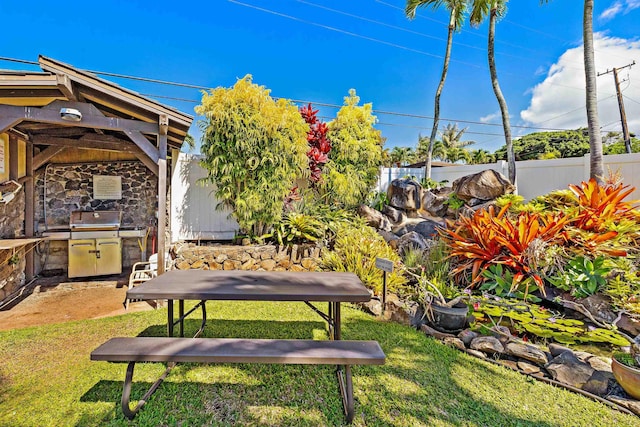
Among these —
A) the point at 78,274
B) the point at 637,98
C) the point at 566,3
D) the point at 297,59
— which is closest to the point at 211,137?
the point at 78,274

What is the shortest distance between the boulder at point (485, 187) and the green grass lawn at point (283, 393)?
17.1ft

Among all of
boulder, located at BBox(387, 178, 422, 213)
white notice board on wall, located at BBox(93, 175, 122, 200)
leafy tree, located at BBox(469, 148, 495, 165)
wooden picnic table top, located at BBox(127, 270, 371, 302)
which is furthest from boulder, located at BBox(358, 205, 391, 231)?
leafy tree, located at BBox(469, 148, 495, 165)

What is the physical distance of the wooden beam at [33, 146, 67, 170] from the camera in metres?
4.93

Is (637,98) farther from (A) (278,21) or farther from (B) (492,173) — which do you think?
(A) (278,21)

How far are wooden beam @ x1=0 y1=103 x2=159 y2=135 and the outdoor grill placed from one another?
2.46 metres

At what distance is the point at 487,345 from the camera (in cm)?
274

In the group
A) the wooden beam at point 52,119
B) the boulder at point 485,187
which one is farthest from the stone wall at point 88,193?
the boulder at point 485,187

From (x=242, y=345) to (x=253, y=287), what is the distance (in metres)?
0.58

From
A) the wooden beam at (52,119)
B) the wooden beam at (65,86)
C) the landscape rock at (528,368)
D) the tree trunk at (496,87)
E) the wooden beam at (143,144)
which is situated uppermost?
the tree trunk at (496,87)

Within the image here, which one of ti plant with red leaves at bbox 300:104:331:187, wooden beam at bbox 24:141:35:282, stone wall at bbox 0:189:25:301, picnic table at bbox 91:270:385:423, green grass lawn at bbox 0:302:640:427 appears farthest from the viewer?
ti plant with red leaves at bbox 300:104:331:187

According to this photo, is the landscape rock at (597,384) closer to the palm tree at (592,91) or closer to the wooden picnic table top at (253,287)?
the wooden picnic table top at (253,287)

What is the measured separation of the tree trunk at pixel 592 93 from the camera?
5.30m

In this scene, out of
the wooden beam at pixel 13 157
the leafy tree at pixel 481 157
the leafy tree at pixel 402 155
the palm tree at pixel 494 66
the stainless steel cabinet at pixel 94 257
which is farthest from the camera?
the leafy tree at pixel 402 155

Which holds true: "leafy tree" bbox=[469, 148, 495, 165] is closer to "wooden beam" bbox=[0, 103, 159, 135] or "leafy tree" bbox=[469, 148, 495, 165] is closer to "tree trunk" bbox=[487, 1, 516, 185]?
"tree trunk" bbox=[487, 1, 516, 185]
